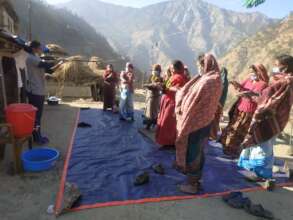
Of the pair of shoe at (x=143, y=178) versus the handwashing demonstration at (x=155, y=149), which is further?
the pair of shoe at (x=143, y=178)

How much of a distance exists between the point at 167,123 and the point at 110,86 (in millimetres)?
4018

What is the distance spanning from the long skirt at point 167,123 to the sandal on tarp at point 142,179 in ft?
4.71

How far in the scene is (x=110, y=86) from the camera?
894 centimetres

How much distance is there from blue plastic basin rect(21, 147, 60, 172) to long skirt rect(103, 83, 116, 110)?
4733 millimetres

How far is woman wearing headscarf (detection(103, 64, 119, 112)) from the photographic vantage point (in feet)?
29.0

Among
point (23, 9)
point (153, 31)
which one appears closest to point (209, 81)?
point (23, 9)

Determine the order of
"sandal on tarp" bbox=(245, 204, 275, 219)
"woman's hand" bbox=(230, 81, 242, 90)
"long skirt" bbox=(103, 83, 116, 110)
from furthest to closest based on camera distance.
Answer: "long skirt" bbox=(103, 83, 116, 110)
"woman's hand" bbox=(230, 81, 242, 90)
"sandal on tarp" bbox=(245, 204, 275, 219)

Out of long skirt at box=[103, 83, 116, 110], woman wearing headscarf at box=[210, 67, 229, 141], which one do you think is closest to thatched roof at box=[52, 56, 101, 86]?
long skirt at box=[103, 83, 116, 110]

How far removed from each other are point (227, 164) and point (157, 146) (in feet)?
4.43

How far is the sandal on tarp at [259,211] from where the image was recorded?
3.26 m

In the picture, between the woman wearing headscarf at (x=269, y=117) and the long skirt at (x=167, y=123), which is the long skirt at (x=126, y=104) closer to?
the long skirt at (x=167, y=123)

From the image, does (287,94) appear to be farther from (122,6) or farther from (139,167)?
(122,6)

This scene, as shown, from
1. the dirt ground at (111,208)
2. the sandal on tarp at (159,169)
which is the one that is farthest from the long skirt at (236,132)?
the sandal on tarp at (159,169)

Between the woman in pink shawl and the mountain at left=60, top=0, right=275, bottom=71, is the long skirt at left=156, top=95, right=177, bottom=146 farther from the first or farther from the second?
the mountain at left=60, top=0, right=275, bottom=71
